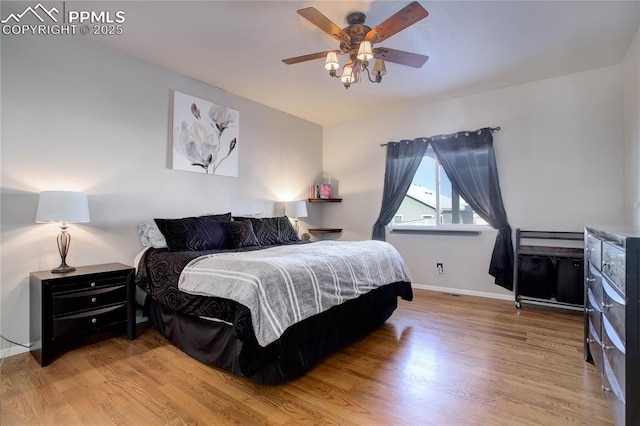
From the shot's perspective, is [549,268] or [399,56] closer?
[399,56]

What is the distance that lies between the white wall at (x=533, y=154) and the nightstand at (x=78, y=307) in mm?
3449

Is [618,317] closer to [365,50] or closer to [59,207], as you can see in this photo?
[365,50]

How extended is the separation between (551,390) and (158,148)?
3796 mm

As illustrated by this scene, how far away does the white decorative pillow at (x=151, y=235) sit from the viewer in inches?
116

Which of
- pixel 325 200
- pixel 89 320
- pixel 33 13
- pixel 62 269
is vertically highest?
pixel 33 13

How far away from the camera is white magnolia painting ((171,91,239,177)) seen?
3.40 meters

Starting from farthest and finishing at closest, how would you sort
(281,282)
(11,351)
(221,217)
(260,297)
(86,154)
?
(221,217)
(86,154)
(11,351)
(281,282)
(260,297)

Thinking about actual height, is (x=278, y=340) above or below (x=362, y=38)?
below

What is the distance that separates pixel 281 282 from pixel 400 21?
179cm

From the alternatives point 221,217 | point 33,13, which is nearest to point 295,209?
point 221,217

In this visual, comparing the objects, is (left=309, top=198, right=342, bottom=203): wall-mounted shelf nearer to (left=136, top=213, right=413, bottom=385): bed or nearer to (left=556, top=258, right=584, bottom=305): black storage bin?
(left=136, top=213, right=413, bottom=385): bed

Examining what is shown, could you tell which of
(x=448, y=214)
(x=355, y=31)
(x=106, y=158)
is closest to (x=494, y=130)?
(x=448, y=214)
